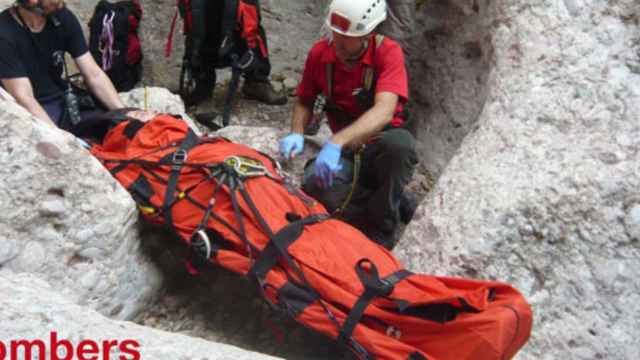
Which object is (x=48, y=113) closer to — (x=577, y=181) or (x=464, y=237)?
(x=464, y=237)

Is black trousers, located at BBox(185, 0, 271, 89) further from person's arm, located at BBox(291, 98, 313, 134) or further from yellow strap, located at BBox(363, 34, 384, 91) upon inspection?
yellow strap, located at BBox(363, 34, 384, 91)

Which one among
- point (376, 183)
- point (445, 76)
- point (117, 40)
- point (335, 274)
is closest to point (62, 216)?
point (335, 274)

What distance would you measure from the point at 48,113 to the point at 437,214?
2.54 meters

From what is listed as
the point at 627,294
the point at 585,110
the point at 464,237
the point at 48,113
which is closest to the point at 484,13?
the point at 585,110

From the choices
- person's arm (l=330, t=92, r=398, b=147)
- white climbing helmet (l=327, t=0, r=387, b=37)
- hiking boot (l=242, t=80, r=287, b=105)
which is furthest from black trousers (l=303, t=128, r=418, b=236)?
hiking boot (l=242, t=80, r=287, b=105)

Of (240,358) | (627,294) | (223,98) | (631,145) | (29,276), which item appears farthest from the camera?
(223,98)

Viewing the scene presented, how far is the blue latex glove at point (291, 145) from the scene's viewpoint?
436cm

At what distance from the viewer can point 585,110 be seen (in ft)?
12.0

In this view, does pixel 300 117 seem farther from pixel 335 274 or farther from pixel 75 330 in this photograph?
pixel 75 330

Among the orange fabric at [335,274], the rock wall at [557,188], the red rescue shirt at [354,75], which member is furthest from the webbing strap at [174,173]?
the rock wall at [557,188]

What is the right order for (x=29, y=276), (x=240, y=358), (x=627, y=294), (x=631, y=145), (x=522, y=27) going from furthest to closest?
(x=522, y=27), (x=631, y=145), (x=627, y=294), (x=29, y=276), (x=240, y=358)

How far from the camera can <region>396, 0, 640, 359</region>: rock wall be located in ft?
10.8

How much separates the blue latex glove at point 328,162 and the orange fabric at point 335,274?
0.47 meters

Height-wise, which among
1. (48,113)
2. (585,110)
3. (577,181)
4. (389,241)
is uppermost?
(585,110)
